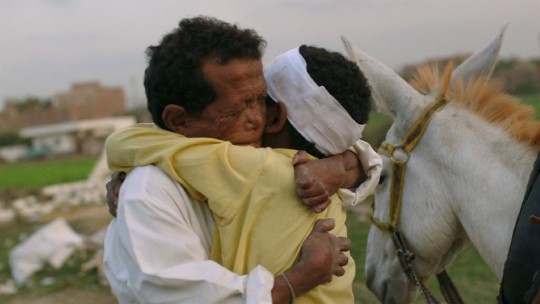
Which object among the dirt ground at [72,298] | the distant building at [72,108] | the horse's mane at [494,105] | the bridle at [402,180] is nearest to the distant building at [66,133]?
the distant building at [72,108]

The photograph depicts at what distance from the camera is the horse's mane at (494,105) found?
7.82ft

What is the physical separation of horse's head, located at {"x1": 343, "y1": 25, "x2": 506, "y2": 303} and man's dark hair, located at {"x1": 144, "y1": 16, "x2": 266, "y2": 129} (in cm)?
116

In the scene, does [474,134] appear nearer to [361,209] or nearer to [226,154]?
[226,154]

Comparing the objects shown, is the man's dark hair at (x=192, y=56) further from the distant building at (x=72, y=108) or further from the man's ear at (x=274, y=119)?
the distant building at (x=72, y=108)

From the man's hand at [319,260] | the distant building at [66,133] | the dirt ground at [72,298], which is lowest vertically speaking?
the distant building at [66,133]

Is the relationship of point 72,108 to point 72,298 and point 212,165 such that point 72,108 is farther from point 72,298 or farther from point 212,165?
point 212,165

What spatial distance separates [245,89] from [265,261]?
42 centimetres

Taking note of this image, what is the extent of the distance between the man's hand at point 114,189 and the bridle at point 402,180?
123 cm

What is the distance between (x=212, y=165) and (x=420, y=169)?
1.30m

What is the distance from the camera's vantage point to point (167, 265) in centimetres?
139

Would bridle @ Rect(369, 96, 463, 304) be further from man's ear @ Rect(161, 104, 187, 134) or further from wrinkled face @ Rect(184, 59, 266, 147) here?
man's ear @ Rect(161, 104, 187, 134)

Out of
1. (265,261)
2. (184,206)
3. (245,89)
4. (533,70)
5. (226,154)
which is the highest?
(245,89)

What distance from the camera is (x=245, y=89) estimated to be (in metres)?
1.55

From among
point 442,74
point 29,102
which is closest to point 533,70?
point 442,74
